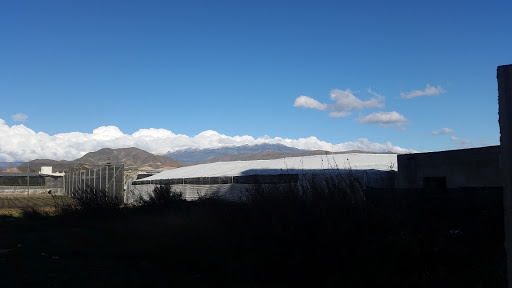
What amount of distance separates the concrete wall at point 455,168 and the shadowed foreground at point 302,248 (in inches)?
33.3

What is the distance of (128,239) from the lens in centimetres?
1234

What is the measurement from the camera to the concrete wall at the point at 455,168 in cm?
1232

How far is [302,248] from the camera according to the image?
7840mm

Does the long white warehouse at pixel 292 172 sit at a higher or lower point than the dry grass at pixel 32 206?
higher

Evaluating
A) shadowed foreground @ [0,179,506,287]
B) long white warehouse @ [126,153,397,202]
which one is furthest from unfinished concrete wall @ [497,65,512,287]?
long white warehouse @ [126,153,397,202]

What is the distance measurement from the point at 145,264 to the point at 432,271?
5.42m

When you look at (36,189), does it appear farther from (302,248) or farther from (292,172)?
(302,248)

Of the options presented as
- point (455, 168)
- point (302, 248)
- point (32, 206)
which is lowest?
point (32, 206)

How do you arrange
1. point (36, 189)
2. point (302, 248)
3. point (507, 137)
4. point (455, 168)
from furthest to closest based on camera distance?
point (36, 189) → point (455, 168) → point (302, 248) → point (507, 137)

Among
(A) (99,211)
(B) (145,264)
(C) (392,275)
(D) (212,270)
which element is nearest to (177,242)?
(B) (145,264)

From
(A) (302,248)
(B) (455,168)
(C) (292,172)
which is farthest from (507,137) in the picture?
(C) (292,172)

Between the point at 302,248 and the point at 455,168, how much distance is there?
7208 mm

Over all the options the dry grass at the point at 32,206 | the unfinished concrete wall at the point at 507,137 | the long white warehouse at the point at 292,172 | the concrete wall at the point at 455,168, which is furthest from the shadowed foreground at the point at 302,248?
the dry grass at the point at 32,206

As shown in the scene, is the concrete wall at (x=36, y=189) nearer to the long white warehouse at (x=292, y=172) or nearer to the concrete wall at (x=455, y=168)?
the long white warehouse at (x=292, y=172)
